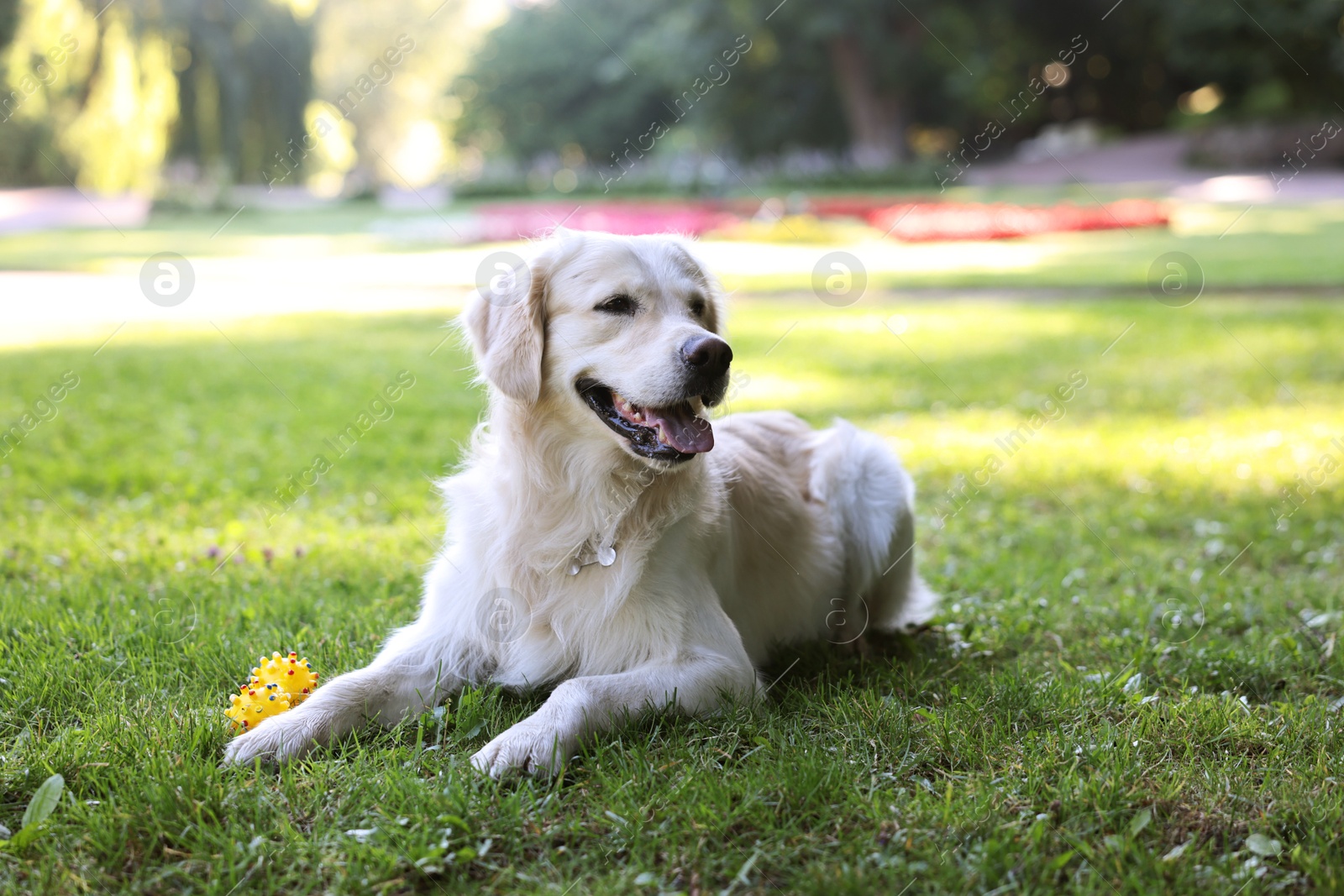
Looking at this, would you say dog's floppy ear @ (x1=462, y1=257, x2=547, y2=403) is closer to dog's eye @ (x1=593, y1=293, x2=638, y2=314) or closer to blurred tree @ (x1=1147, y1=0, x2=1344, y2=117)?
dog's eye @ (x1=593, y1=293, x2=638, y2=314)

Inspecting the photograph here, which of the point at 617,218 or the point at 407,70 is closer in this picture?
the point at 617,218

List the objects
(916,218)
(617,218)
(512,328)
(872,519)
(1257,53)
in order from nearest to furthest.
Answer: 1. (512,328)
2. (872,519)
3. (617,218)
4. (916,218)
5. (1257,53)

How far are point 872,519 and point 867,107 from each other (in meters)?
44.2

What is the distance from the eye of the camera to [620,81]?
54094 mm

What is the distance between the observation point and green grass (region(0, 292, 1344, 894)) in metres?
2.60

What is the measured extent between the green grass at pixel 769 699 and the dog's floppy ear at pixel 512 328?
41.5 inches

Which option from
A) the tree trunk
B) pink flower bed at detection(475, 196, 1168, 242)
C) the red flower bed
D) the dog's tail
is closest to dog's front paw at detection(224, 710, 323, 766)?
the dog's tail

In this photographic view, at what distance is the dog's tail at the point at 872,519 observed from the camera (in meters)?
4.43

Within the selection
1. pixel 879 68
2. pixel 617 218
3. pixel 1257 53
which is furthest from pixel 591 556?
pixel 1257 53

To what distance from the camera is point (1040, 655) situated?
4203mm

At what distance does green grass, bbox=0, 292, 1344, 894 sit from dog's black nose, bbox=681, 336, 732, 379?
1069 mm

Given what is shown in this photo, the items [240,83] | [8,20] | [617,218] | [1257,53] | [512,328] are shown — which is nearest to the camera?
[512,328]

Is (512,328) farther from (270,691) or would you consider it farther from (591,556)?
(270,691)

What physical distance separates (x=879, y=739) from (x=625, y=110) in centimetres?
5588
